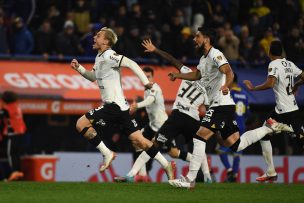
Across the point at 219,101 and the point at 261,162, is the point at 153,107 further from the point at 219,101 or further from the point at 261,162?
the point at 261,162

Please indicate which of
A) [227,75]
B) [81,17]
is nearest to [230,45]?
[81,17]

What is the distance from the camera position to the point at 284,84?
60.5 ft

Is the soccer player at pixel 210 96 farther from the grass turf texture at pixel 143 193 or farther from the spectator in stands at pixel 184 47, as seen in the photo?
the spectator in stands at pixel 184 47

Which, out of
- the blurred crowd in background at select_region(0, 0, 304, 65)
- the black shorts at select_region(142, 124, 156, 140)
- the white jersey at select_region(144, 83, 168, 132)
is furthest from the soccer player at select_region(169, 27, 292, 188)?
the blurred crowd in background at select_region(0, 0, 304, 65)

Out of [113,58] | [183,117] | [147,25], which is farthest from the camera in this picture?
[147,25]

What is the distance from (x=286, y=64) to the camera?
18406mm

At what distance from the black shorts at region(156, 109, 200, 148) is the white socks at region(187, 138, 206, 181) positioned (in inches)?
79.7

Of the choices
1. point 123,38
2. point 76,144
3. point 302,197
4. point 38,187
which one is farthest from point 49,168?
point 302,197

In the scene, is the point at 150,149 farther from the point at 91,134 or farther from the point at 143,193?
the point at 143,193

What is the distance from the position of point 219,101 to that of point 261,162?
8.90 meters

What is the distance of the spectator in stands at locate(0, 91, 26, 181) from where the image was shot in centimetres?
2252

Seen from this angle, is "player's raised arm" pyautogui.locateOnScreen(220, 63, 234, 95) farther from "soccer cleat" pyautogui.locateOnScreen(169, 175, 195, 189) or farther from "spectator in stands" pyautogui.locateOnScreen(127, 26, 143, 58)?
"spectator in stands" pyautogui.locateOnScreen(127, 26, 143, 58)

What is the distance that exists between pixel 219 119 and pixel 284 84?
218 cm

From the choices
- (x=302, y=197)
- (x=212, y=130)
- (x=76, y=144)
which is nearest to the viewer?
(x=302, y=197)
